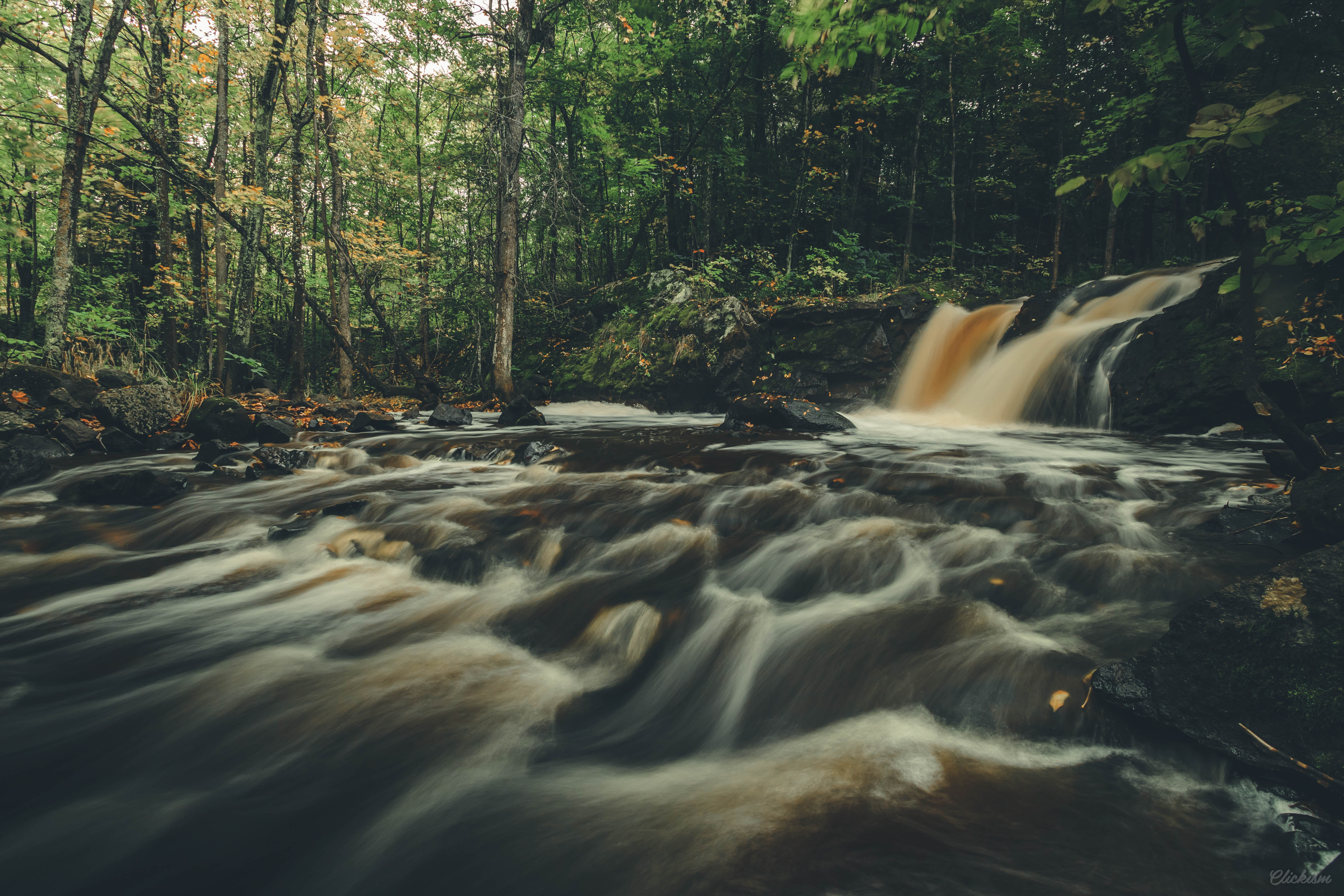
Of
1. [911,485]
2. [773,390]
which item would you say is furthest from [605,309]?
[911,485]

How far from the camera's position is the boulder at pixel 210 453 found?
6.98 meters

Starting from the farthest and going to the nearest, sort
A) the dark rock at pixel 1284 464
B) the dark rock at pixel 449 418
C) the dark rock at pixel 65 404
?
the dark rock at pixel 449 418, the dark rock at pixel 65 404, the dark rock at pixel 1284 464

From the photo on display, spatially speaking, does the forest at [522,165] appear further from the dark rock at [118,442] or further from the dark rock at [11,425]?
the dark rock at [118,442]

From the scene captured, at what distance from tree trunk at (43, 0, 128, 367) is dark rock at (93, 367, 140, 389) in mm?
1203

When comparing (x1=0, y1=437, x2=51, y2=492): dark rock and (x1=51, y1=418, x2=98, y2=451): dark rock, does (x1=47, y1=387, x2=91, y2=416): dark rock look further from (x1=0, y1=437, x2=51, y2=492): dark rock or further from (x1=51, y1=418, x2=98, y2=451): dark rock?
(x1=0, y1=437, x2=51, y2=492): dark rock

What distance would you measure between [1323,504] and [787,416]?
20.9 ft

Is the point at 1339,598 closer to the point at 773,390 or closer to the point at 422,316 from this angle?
the point at 773,390

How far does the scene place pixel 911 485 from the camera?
17.6ft

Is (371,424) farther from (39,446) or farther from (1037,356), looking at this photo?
(1037,356)

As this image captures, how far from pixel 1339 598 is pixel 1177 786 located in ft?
2.62

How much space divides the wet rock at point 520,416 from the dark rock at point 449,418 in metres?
0.63

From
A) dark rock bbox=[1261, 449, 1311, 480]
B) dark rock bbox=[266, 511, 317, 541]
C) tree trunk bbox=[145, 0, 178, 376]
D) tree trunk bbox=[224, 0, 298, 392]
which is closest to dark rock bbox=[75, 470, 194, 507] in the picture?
dark rock bbox=[266, 511, 317, 541]

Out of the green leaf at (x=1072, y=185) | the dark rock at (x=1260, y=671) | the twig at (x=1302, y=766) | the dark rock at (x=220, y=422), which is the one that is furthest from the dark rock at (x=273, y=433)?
the twig at (x=1302, y=766)

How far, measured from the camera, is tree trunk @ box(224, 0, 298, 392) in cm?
1165
